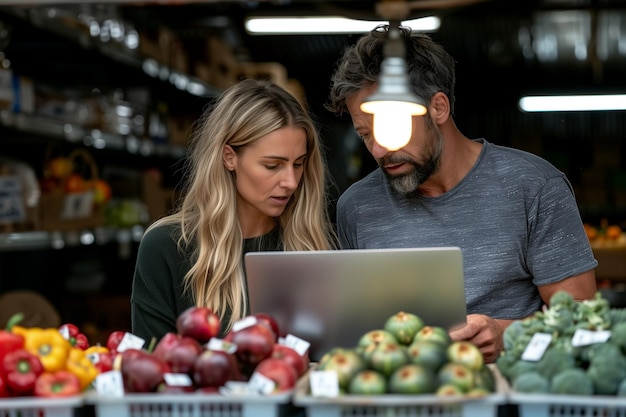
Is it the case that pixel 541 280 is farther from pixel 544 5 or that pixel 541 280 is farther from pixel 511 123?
pixel 511 123

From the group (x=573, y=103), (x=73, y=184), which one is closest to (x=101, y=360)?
(x=73, y=184)

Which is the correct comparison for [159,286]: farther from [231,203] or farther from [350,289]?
[350,289]

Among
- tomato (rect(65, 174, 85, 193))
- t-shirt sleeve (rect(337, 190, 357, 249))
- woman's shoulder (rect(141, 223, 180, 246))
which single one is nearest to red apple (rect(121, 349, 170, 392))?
woman's shoulder (rect(141, 223, 180, 246))

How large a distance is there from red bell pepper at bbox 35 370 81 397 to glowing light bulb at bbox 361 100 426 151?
0.81 metres

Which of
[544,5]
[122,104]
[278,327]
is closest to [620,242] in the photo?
[544,5]

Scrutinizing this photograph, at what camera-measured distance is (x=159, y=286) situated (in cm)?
268

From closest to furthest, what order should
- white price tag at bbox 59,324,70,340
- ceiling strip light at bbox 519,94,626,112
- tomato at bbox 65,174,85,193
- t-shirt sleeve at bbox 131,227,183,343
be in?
white price tag at bbox 59,324,70,340
t-shirt sleeve at bbox 131,227,183,343
tomato at bbox 65,174,85,193
ceiling strip light at bbox 519,94,626,112

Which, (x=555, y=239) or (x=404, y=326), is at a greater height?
(x=555, y=239)

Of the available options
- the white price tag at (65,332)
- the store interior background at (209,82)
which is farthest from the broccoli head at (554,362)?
the white price tag at (65,332)

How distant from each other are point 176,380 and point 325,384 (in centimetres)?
29

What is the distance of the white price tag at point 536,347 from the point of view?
1861 millimetres

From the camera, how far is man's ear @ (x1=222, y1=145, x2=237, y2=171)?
2.81 m

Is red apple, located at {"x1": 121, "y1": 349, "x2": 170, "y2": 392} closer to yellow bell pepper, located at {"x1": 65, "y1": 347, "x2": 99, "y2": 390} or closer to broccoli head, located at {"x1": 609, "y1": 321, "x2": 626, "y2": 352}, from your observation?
yellow bell pepper, located at {"x1": 65, "y1": 347, "x2": 99, "y2": 390}

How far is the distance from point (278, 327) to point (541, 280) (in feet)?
3.29
